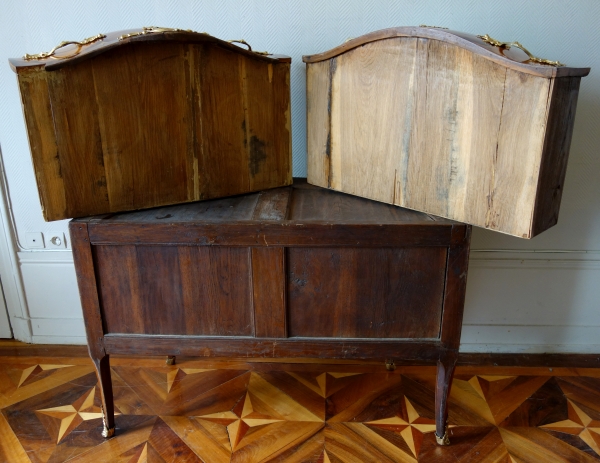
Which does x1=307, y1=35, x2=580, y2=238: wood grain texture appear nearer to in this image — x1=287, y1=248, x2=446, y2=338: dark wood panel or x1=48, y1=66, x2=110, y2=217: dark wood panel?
x1=287, y1=248, x2=446, y2=338: dark wood panel

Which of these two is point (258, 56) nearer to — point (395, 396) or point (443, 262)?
point (443, 262)

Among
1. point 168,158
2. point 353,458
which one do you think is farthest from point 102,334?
point 353,458

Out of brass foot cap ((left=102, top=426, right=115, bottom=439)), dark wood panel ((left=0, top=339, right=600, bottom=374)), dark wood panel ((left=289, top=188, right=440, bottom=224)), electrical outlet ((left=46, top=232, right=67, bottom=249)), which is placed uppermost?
dark wood panel ((left=289, top=188, right=440, bottom=224))

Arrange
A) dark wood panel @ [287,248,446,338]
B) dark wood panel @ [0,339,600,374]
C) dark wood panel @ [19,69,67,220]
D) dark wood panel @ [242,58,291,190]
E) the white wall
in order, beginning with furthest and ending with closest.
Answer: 1. dark wood panel @ [0,339,600,374]
2. the white wall
3. dark wood panel @ [242,58,291,190]
4. dark wood panel @ [287,248,446,338]
5. dark wood panel @ [19,69,67,220]

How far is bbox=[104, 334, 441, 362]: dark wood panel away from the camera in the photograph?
1.19m

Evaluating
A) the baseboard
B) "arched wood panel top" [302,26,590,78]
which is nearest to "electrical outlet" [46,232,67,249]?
"arched wood panel top" [302,26,590,78]

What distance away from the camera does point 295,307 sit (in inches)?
46.0

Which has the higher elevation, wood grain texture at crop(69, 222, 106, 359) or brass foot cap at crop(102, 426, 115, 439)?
wood grain texture at crop(69, 222, 106, 359)

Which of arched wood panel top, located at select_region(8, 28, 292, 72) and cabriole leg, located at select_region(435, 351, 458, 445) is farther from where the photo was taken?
cabriole leg, located at select_region(435, 351, 458, 445)

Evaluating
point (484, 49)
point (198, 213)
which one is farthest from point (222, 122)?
point (484, 49)

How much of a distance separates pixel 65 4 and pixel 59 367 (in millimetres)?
1112

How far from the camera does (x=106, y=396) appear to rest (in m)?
1.31

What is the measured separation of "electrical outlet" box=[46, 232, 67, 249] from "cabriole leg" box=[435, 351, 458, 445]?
1224mm

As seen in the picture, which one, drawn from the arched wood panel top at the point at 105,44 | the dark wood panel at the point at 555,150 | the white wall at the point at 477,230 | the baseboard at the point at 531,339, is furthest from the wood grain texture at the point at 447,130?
the baseboard at the point at 531,339
